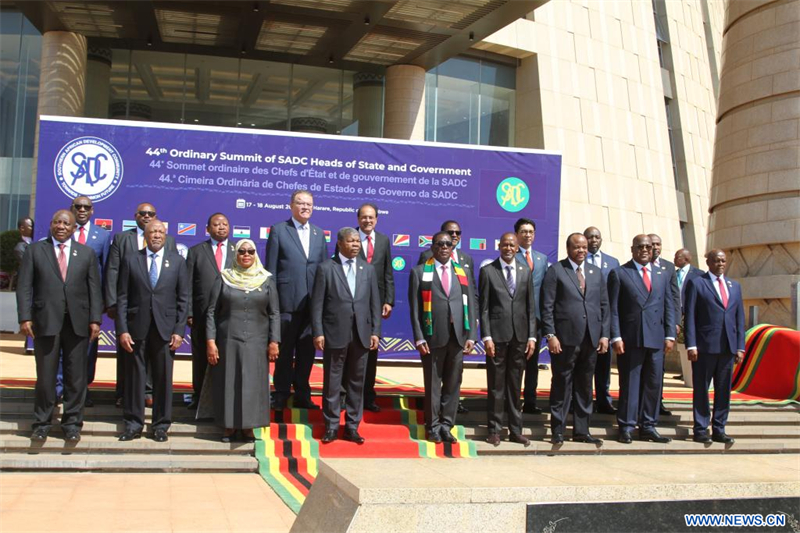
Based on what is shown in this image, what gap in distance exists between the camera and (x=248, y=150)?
37.3 feet

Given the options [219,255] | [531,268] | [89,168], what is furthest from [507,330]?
[89,168]

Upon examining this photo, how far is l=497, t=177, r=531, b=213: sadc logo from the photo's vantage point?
12.1 m

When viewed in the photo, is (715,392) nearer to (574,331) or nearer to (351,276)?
(574,331)

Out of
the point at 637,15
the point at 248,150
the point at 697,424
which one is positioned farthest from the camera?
the point at 637,15

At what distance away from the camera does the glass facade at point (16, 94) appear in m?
18.0

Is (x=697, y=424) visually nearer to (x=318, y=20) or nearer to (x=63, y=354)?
(x=63, y=354)

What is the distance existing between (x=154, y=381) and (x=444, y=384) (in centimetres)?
256

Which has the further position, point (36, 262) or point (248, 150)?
point (248, 150)

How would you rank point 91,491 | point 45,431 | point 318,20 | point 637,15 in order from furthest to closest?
1. point 637,15
2. point 318,20
3. point 45,431
4. point 91,491

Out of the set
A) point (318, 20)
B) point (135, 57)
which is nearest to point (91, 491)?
point (318, 20)

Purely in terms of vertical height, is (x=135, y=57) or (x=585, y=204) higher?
(x=135, y=57)

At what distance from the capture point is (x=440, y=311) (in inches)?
296

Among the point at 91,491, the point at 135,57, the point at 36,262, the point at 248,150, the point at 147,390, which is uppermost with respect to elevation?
the point at 135,57

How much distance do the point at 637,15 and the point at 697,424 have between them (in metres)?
19.6
